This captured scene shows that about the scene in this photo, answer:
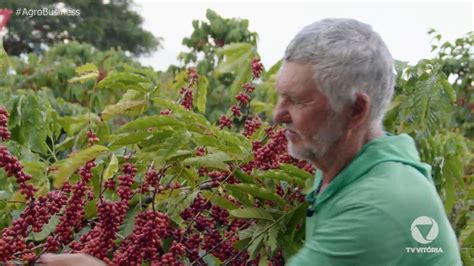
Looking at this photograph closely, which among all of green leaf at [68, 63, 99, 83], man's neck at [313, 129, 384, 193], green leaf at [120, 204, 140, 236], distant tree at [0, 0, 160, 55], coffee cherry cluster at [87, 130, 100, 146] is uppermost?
man's neck at [313, 129, 384, 193]

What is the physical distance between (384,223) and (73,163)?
0.83 metres

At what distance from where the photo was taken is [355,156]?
1.94 meters

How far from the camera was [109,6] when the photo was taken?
28281mm

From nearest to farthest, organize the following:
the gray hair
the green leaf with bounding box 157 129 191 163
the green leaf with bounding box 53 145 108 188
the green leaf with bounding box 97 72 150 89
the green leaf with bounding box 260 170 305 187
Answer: the gray hair → the green leaf with bounding box 53 145 108 188 → the green leaf with bounding box 157 129 191 163 → the green leaf with bounding box 260 170 305 187 → the green leaf with bounding box 97 72 150 89

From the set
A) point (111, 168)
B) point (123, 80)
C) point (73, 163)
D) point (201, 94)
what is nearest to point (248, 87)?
point (201, 94)

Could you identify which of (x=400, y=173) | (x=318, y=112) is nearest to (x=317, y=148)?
(x=318, y=112)

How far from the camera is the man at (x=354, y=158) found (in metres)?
1.69

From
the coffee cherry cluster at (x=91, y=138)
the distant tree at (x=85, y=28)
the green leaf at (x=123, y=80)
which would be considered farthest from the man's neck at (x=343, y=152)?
the distant tree at (x=85, y=28)

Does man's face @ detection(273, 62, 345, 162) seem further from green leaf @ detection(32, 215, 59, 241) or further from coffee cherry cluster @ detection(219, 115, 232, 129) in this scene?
coffee cherry cluster @ detection(219, 115, 232, 129)

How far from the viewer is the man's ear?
1.86 m

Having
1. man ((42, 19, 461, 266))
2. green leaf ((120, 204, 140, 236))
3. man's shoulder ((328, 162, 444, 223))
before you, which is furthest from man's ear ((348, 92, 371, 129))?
green leaf ((120, 204, 140, 236))

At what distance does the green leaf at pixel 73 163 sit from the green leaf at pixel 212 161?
0.81 ft

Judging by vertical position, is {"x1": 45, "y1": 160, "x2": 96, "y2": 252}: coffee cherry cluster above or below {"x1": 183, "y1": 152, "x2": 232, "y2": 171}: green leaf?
below

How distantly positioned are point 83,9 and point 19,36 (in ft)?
6.90
